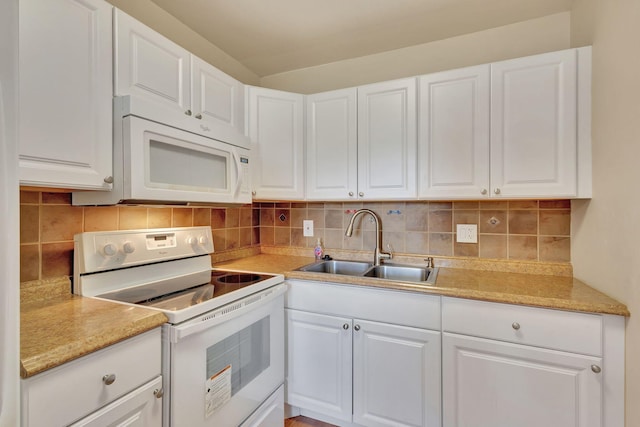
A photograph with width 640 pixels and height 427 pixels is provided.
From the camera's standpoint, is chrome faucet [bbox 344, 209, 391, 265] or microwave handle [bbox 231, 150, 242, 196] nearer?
microwave handle [bbox 231, 150, 242, 196]

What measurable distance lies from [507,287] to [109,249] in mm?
1850

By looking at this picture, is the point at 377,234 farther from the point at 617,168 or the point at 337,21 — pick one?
the point at 337,21

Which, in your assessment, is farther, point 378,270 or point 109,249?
point 378,270

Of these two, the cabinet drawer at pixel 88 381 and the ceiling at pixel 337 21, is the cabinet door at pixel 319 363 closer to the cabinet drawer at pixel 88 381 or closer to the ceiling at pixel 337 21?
the cabinet drawer at pixel 88 381

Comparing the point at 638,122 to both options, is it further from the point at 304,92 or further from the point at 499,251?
the point at 304,92

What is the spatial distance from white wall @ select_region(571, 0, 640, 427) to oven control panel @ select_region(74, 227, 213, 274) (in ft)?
6.55

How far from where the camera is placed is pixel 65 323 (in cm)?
100

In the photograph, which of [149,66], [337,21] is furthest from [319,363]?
[337,21]

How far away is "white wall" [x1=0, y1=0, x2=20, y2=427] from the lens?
57 cm

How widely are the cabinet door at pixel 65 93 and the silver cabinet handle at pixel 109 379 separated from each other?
665mm

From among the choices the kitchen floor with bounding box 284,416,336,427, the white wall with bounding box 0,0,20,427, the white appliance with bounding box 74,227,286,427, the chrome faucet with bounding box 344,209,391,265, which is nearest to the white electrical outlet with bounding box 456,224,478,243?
the chrome faucet with bounding box 344,209,391,265

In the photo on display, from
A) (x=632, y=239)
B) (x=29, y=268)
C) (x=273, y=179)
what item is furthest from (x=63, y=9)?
(x=632, y=239)

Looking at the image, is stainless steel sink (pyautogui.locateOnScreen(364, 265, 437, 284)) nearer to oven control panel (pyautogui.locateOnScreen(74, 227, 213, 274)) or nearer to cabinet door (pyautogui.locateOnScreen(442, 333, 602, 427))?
cabinet door (pyautogui.locateOnScreen(442, 333, 602, 427))

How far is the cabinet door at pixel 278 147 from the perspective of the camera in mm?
2027
